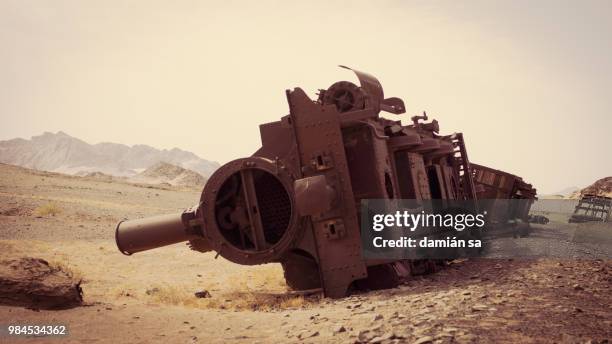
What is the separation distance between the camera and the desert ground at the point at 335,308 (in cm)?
466

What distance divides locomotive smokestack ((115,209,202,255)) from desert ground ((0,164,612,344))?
88 cm

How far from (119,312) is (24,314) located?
3.77 feet

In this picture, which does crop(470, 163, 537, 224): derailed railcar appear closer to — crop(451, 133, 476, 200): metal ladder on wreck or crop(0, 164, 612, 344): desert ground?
crop(451, 133, 476, 200): metal ladder on wreck

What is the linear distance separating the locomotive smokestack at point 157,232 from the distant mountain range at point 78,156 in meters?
136

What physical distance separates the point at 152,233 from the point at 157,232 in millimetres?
104

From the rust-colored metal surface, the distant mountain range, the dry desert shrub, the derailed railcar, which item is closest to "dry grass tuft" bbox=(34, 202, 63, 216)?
the dry desert shrub

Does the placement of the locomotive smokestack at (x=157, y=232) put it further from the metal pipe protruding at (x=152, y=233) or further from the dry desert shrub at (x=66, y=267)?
the dry desert shrub at (x=66, y=267)

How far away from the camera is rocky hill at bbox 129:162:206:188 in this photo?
61.2 meters

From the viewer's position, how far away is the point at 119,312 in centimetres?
685

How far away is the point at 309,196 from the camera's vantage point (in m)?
7.07

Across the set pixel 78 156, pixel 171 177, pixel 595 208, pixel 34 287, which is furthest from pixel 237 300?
pixel 78 156

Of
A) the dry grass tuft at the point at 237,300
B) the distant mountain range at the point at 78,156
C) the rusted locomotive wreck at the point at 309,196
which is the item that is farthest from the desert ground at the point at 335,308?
the distant mountain range at the point at 78,156

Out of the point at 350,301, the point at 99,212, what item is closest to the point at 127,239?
the point at 350,301

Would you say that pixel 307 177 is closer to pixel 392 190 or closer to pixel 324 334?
pixel 392 190
